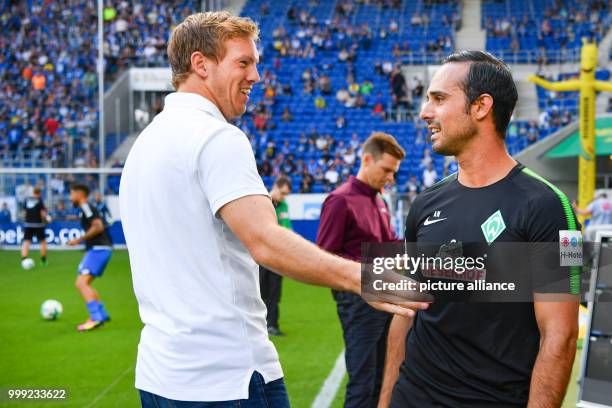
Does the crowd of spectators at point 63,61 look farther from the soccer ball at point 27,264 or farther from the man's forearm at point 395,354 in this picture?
the man's forearm at point 395,354

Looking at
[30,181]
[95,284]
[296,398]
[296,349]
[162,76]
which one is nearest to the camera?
[296,398]

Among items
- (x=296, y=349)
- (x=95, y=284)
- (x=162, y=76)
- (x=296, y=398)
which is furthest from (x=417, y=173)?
(x=296, y=398)

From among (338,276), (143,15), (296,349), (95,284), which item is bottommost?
(95,284)

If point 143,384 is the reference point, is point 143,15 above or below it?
above

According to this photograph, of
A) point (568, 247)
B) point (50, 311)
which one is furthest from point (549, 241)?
point (50, 311)

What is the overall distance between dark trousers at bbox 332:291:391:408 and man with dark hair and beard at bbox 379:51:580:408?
7.86 feet

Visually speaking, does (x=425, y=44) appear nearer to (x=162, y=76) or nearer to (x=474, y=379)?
(x=162, y=76)

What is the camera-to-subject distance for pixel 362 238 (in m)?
5.63

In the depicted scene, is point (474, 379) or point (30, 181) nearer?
point (474, 379)

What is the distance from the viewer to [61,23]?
121 ft

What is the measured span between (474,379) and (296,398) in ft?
14.3

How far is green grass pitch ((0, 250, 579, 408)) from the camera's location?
729 cm

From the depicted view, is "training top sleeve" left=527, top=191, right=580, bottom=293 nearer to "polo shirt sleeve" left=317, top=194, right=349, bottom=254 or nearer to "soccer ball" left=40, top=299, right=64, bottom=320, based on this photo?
"polo shirt sleeve" left=317, top=194, right=349, bottom=254

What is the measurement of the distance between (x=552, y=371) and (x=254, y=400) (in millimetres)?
912
